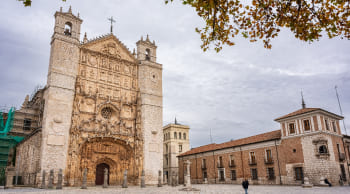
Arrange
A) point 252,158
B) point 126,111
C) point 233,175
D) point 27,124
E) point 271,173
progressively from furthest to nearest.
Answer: point 233,175, point 252,158, point 27,124, point 126,111, point 271,173

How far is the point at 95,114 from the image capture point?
2458cm

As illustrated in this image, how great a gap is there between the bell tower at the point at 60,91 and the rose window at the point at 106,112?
3.62 m

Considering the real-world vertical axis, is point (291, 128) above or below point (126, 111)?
below

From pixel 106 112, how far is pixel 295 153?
18.6 meters

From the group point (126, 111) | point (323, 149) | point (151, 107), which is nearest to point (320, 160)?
point (323, 149)

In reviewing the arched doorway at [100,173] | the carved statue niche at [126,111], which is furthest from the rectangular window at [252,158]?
the arched doorway at [100,173]

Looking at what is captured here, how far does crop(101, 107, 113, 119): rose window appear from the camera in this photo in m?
25.8

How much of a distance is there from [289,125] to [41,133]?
74.5 ft

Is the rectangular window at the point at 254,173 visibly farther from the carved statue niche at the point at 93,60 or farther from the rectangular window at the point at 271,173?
the carved statue niche at the point at 93,60

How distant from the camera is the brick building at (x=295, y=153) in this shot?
22672 millimetres

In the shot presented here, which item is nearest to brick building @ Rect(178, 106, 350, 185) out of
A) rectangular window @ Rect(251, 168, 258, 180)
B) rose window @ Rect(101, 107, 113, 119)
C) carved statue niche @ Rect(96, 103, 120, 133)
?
rectangular window @ Rect(251, 168, 258, 180)

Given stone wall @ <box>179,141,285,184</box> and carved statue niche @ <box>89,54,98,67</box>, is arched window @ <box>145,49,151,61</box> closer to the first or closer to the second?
carved statue niche @ <box>89,54,98,67</box>

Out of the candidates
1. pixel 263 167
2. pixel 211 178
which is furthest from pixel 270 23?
pixel 211 178

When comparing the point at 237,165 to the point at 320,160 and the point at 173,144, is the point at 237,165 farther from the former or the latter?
the point at 173,144
